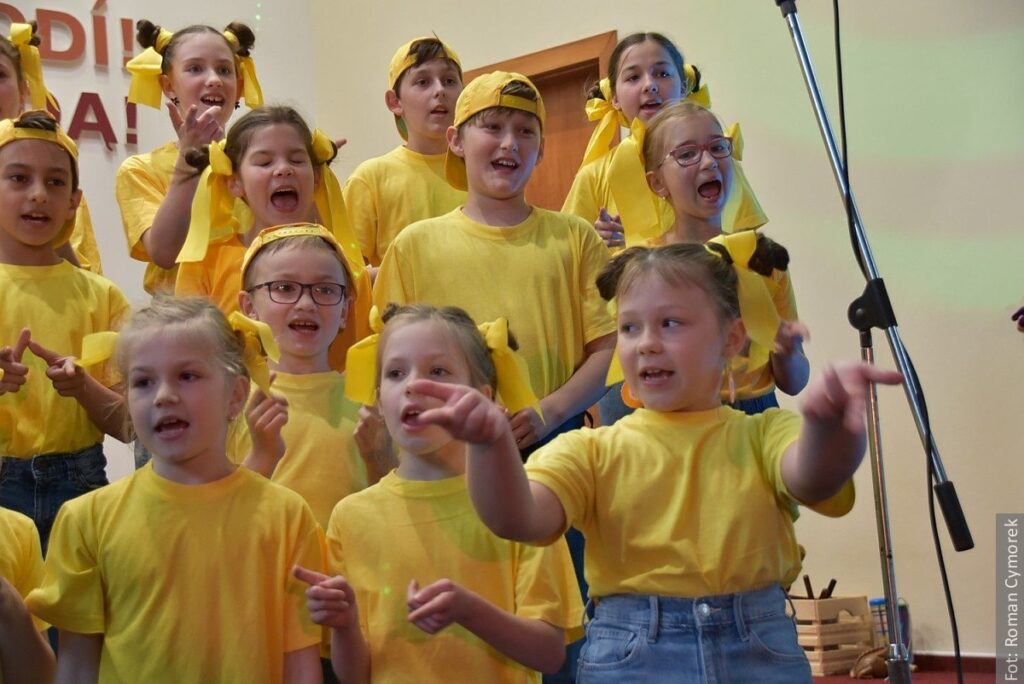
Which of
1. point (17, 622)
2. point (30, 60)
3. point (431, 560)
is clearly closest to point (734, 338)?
point (431, 560)

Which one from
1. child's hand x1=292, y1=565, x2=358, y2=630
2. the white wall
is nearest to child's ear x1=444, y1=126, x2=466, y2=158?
child's hand x1=292, y1=565, x2=358, y2=630

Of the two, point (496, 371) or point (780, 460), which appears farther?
point (496, 371)

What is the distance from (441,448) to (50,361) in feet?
3.16

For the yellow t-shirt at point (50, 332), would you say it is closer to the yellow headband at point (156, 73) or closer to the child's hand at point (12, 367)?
the child's hand at point (12, 367)

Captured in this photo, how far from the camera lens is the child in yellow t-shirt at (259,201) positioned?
2830 millimetres

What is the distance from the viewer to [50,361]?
2.60m

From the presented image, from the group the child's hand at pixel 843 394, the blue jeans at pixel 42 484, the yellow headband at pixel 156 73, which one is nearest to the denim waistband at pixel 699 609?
the child's hand at pixel 843 394

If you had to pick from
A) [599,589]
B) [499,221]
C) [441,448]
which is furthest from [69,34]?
[599,589]

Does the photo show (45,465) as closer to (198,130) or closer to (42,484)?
(42,484)

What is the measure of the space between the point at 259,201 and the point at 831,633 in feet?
8.88

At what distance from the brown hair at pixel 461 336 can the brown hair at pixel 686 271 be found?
0.31 m

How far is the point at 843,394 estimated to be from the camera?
145 cm

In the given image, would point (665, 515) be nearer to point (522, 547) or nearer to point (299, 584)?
point (522, 547)

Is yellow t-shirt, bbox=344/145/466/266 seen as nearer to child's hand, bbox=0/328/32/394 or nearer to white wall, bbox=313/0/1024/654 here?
child's hand, bbox=0/328/32/394
